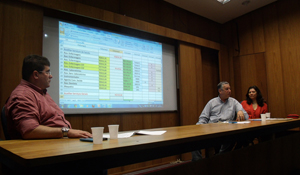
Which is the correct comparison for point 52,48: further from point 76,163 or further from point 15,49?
point 76,163

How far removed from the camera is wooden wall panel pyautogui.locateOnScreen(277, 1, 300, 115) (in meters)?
4.06

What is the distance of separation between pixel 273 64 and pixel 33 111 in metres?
4.46

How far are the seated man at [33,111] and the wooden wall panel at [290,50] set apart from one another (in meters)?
4.12

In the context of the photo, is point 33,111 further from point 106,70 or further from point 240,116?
point 240,116

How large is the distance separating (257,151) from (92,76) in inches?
81.6

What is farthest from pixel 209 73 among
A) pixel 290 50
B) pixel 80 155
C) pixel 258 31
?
pixel 80 155

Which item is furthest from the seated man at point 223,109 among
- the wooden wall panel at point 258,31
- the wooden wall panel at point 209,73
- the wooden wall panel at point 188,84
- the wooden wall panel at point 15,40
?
the wooden wall panel at point 258,31

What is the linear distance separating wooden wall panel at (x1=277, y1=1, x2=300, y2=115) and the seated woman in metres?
0.68

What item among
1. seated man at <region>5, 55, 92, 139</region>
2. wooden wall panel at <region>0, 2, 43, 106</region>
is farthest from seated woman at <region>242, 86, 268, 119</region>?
wooden wall panel at <region>0, 2, 43, 106</region>

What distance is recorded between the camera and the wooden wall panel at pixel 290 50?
4059 mm

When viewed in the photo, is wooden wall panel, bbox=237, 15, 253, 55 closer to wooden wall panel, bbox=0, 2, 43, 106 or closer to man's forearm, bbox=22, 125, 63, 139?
wooden wall panel, bbox=0, 2, 43, 106

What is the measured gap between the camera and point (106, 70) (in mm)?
3025

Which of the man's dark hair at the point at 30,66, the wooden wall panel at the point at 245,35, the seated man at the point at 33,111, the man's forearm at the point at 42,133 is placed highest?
the wooden wall panel at the point at 245,35

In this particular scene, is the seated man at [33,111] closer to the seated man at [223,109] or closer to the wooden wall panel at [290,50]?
the seated man at [223,109]
